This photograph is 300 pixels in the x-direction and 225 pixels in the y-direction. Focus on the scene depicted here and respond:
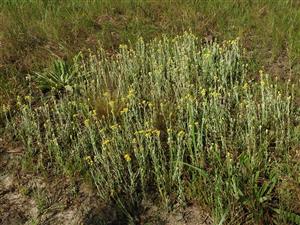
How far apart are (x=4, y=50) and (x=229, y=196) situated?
12.9ft

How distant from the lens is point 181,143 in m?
4.27

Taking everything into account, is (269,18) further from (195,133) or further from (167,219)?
(167,219)

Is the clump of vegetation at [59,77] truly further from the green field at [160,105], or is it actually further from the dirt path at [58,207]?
the dirt path at [58,207]

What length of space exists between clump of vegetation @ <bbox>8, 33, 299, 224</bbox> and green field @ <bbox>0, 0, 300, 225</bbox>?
16 mm

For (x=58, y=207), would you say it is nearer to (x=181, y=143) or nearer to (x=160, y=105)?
(x=181, y=143)

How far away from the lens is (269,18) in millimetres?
6613

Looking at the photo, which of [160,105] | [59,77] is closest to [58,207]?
[160,105]

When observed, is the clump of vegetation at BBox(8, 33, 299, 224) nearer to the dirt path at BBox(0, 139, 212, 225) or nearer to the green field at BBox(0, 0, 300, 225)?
the green field at BBox(0, 0, 300, 225)

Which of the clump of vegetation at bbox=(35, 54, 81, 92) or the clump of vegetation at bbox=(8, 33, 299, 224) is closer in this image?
the clump of vegetation at bbox=(8, 33, 299, 224)

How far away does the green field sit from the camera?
387 centimetres

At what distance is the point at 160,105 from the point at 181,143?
734mm

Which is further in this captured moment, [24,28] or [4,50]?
[24,28]

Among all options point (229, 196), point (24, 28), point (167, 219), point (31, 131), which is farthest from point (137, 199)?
point (24, 28)

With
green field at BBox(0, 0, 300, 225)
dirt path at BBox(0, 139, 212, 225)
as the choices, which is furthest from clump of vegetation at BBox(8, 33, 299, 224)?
dirt path at BBox(0, 139, 212, 225)
